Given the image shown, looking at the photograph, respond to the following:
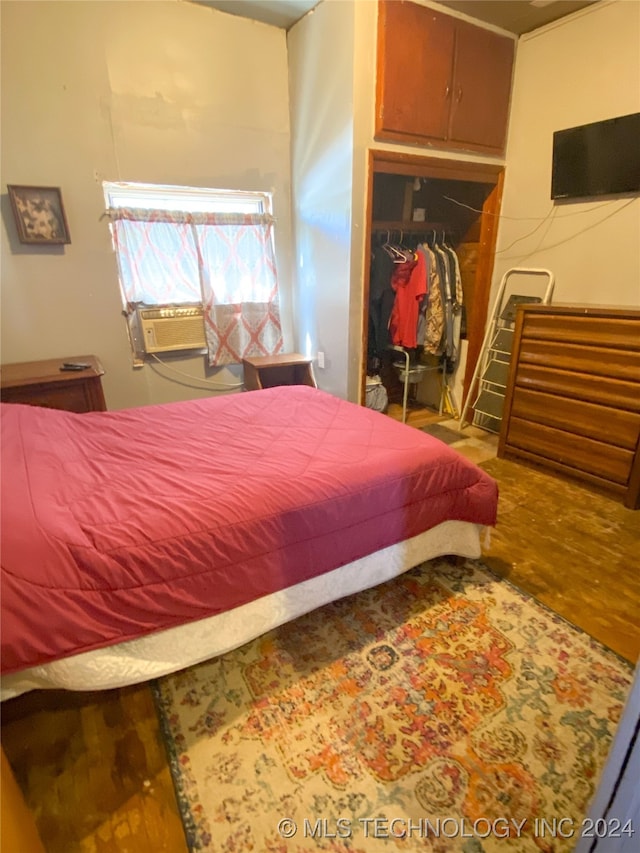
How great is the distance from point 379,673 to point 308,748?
0.34m

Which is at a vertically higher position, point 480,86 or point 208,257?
point 480,86

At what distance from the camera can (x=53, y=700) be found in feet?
4.48

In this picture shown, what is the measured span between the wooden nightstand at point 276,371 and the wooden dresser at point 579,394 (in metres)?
1.48

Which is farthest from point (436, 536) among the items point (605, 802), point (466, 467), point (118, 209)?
point (118, 209)

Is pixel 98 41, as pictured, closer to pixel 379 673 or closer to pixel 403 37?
pixel 403 37

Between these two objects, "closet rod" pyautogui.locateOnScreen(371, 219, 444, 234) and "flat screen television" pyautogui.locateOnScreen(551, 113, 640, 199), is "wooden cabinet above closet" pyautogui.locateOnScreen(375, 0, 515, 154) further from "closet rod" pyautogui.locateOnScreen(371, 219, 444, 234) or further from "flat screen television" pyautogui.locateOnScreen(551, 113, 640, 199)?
"closet rod" pyautogui.locateOnScreen(371, 219, 444, 234)

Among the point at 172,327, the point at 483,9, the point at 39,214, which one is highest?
the point at 483,9

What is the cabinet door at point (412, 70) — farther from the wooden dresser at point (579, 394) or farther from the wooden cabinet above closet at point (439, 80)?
the wooden dresser at point (579, 394)

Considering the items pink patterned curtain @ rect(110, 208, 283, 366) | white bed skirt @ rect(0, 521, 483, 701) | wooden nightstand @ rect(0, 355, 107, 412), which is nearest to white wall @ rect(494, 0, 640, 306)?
pink patterned curtain @ rect(110, 208, 283, 366)

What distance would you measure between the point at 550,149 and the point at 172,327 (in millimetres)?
2883

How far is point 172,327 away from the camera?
9.96 feet

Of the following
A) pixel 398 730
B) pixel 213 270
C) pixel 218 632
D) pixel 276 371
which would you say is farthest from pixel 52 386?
pixel 398 730

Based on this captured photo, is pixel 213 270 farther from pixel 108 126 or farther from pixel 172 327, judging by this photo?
pixel 108 126

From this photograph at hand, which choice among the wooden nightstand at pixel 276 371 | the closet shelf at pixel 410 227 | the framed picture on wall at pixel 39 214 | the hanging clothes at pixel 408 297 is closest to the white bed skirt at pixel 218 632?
the wooden nightstand at pixel 276 371
